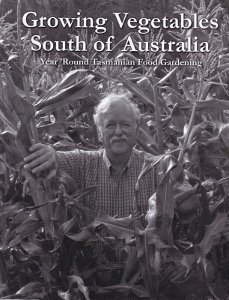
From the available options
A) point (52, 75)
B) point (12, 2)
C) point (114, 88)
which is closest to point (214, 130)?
point (114, 88)

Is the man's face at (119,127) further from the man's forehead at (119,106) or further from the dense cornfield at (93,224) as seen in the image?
the dense cornfield at (93,224)

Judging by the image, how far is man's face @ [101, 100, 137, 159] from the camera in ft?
5.22

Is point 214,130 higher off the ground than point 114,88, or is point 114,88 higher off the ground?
point 114,88

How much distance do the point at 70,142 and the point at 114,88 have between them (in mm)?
376

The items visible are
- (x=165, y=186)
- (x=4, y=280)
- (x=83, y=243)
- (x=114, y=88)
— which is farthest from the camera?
(x=114, y=88)

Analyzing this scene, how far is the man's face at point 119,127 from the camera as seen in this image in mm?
1591

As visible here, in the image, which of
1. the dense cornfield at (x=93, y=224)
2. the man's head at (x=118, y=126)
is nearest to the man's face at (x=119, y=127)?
the man's head at (x=118, y=126)

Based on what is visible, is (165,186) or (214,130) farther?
(214,130)

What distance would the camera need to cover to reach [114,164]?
166cm

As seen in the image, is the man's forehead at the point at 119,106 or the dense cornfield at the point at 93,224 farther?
the man's forehead at the point at 119,106

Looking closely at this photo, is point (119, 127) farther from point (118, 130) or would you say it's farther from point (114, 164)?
point (114, 164)

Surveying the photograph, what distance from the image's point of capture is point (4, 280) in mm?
1494

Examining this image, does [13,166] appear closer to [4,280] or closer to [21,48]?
[4,280]

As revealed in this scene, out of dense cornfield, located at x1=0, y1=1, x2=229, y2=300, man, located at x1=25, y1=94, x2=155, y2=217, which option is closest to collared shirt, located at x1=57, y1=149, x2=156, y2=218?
man, located at x1=25, y1=94, x2=155, y2=217
